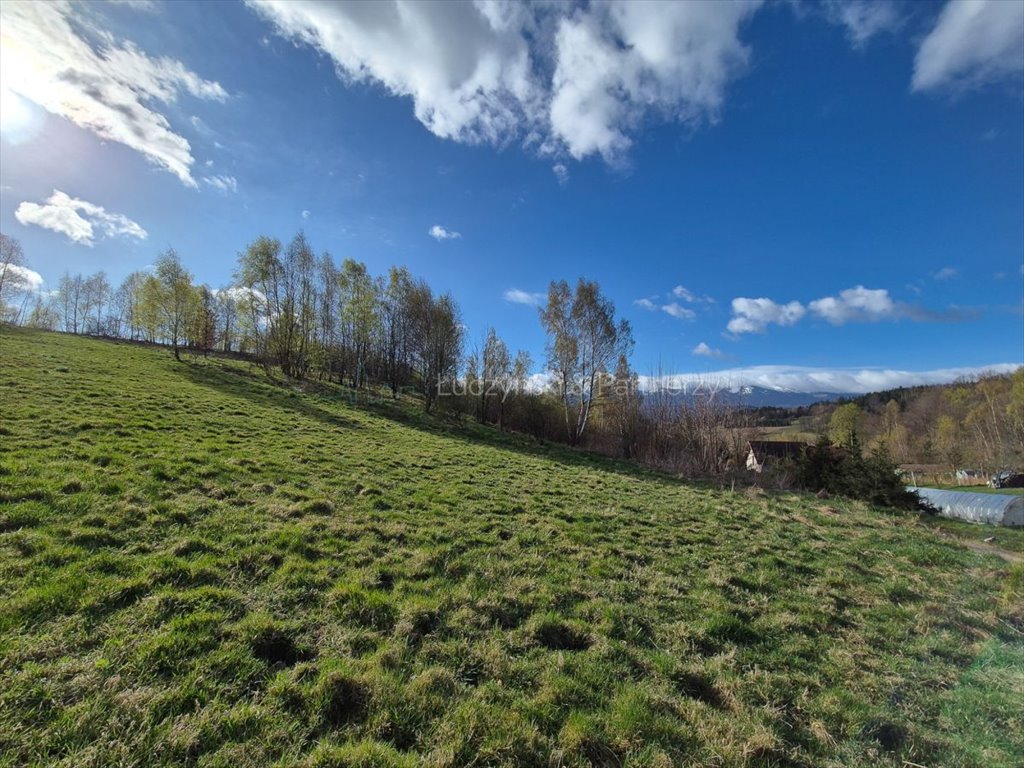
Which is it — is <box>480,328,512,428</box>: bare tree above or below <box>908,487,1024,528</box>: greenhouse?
above

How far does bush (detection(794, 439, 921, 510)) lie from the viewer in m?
17.9

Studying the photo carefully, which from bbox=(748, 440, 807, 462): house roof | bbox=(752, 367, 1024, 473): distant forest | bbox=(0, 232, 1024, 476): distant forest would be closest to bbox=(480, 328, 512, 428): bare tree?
bbox=(0, 232, 1024, 476): distant forest

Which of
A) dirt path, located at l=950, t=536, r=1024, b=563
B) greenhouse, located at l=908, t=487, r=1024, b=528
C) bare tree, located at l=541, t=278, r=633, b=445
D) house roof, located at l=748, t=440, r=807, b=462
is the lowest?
greenhouse, located at l=908, t=487, r=1024, b=528

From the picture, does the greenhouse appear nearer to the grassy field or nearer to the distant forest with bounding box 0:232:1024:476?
the distant forest with bounding box 0:232:1024:476

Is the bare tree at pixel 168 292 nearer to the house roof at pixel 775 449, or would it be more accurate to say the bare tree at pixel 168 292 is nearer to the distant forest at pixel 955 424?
the house roof at pixel 775 449

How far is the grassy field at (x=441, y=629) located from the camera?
9.13ft

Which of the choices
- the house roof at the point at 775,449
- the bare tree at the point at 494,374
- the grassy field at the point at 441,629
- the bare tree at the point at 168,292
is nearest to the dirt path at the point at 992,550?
the grassy field at the point at 441,629

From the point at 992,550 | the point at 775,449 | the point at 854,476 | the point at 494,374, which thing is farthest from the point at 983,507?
the point at 494,374

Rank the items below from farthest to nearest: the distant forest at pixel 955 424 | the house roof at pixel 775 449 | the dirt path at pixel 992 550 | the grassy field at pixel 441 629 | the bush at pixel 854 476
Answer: the distant forest at pixel 955 424
the house roof at pixel 775 449
the bush at pixel 854 476
the dirt path at pixel 992 550
the grassy field at pixel 441 629

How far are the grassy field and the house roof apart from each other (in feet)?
55.6

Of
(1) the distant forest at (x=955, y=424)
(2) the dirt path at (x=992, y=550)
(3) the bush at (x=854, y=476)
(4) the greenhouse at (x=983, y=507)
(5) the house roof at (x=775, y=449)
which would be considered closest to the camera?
(2) the dirt path at (x=992, y=550)

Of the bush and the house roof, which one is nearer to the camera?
the bush

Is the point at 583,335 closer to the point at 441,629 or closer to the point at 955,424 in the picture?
the point at 441,629

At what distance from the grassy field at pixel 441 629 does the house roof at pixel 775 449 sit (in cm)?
1695
